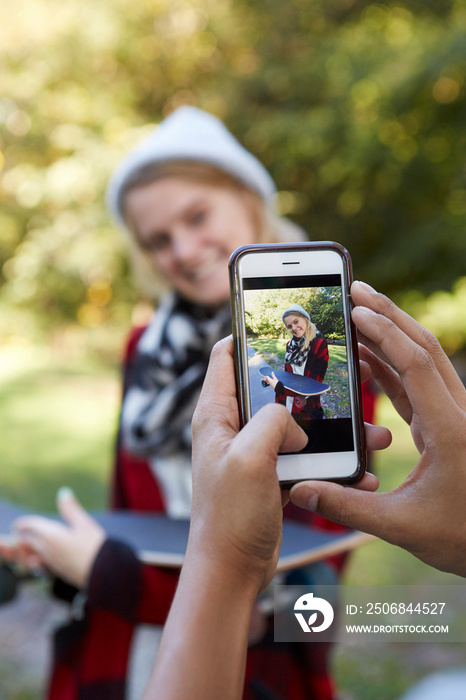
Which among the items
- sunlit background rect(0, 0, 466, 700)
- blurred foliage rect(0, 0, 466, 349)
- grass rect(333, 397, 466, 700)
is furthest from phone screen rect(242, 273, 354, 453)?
blurred foliage rect(0, 0, 466, 349)

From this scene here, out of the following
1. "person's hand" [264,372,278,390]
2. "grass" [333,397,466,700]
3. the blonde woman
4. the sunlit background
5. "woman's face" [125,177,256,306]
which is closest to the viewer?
"person's hand" [264,372,278,390]

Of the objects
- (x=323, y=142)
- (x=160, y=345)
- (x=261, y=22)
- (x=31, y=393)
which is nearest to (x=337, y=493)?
(x=160, y=345)

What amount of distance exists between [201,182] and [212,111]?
841cm

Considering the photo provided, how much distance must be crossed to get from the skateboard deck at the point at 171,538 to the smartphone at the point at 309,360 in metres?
0.44

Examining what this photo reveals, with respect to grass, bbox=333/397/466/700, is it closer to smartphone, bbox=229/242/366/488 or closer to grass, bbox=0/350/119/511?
smartphone, bbox=229/242/366/488

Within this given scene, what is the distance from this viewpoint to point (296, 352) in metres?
0.77

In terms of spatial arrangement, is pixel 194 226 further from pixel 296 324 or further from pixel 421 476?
pixel 421 476

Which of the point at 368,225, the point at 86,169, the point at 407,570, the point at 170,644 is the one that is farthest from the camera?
the point at 86,169

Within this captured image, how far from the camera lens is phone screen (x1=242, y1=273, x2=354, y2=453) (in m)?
0.77

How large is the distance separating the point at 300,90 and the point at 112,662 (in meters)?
8.97

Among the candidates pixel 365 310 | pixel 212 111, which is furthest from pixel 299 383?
pixel 212 111

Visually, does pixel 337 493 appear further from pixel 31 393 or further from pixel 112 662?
pixel 31 393

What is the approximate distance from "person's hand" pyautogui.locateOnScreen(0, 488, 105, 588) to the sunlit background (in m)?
3.97

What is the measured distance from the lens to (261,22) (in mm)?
9445
